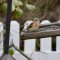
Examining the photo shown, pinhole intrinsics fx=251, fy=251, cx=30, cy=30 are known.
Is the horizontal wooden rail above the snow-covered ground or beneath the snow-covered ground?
above

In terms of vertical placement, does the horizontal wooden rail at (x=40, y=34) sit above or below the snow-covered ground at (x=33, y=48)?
above

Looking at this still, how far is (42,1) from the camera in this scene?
410cm

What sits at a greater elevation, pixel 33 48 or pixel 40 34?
pixel 40 34

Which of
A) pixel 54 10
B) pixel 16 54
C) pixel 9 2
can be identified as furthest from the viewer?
pixel 54 10

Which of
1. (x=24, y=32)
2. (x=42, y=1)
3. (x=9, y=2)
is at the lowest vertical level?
(x=24, y=32)

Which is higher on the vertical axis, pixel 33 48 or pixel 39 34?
pixel 39 34

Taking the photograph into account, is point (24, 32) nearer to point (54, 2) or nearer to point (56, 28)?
point (56, 28)

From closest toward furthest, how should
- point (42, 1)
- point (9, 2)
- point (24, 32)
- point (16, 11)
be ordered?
point (9, 2), point (16, 11), point (24, 32), point (42, 1)

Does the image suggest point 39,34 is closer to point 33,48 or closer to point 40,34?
point 40,34

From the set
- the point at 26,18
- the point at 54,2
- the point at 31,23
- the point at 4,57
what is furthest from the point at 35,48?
the point at 54,2

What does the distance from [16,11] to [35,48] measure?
1.16 metres

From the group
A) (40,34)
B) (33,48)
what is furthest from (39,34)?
(33,48)

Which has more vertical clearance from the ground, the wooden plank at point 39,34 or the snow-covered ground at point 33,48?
the wooden plank at point 39,34

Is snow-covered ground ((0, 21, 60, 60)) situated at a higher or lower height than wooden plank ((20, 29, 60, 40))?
lower
